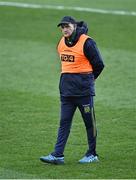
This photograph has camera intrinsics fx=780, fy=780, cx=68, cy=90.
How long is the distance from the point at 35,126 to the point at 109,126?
1360 mm

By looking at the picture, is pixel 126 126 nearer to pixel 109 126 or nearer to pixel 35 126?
pixel 109 126

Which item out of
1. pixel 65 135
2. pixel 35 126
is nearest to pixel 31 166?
pixel 65 135

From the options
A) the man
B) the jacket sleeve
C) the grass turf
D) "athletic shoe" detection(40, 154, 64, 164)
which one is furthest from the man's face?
the grass turf

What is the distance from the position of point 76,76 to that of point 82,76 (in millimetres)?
90

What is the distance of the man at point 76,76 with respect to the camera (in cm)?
1134

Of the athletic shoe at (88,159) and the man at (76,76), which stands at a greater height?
the man at (76,76)

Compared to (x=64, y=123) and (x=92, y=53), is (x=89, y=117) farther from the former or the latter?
(x=92, y=53)

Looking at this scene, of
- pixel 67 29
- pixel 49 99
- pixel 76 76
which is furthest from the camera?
pixel 49 99

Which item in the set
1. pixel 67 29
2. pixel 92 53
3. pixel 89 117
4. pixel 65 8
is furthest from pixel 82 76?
pixel 65 8

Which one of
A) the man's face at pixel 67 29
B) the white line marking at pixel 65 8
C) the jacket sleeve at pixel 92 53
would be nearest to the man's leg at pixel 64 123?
the jacket sleeve at pixel 92 53

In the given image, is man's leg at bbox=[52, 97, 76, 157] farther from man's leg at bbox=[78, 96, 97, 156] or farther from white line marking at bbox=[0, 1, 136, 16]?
white line marking at bbox=[0, 1, 136, 16]

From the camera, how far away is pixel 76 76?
11430 millimetres

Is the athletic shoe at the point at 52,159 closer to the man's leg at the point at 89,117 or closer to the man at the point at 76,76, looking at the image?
the man at the point at 76,76

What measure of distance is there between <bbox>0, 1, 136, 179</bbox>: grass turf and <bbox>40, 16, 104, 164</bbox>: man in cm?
41
